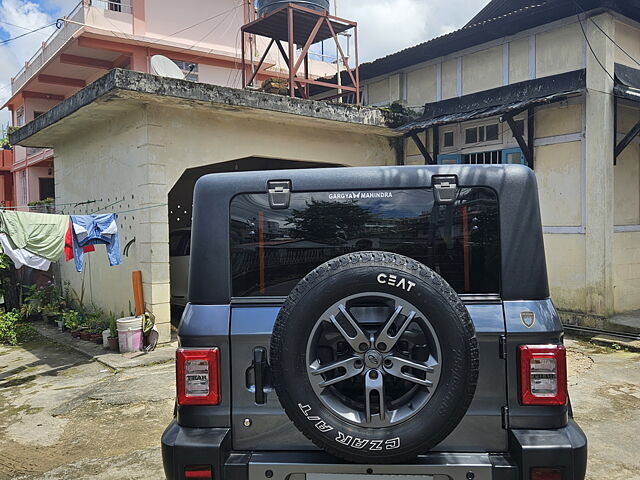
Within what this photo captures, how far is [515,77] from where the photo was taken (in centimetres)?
886

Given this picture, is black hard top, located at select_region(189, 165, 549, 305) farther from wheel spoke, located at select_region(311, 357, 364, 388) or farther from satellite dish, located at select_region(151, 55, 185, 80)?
satellite dish, located at select_region(151, 55, 185, 80)

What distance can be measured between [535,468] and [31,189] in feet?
72.1

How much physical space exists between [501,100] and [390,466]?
7.92 meters

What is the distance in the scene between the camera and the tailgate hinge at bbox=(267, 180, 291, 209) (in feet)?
7.65

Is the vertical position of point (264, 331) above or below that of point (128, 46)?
below

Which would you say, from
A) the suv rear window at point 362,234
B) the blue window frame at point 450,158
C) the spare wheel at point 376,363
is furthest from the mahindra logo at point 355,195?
the blue window frame at point 450,158

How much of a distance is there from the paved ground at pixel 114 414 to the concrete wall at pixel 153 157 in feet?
5.14

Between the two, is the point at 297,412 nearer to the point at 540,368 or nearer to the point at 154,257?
the point at 540,368

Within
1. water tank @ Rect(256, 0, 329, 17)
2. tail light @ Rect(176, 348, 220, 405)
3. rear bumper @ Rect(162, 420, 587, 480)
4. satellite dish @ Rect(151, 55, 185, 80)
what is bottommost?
rear bumper @ Rect(162, 420, 587, 480)

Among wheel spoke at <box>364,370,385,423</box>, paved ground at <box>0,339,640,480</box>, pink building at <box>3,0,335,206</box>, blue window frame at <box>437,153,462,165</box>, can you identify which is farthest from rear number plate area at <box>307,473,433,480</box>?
pink building at <box>3,0,335,206</box>

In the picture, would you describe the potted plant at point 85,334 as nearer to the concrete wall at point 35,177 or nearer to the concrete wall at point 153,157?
the concrete wall at point 153,157

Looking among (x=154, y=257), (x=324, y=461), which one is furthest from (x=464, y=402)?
(x=154, y=257)

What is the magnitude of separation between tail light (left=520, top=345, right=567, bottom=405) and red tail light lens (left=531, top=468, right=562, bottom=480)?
24cm

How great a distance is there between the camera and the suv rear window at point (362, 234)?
7.41 ft
